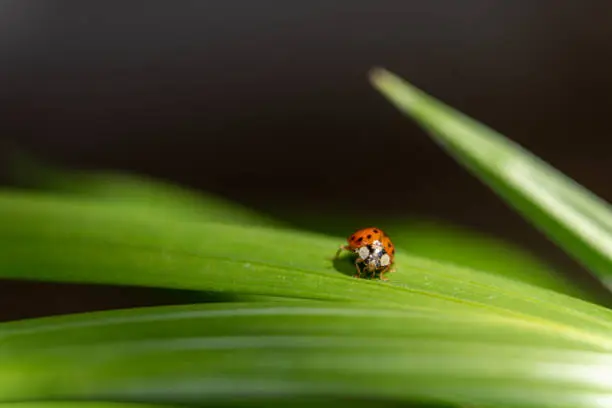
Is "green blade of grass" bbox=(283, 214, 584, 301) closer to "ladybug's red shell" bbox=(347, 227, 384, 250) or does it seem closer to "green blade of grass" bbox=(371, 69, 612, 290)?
"ladybug's red shell" bbox=(347, 227, 384, 250)

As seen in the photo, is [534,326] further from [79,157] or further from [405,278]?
[79,157]

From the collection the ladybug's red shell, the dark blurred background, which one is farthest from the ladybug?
the dark blurred background

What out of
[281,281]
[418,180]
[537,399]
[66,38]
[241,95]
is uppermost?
[66,38]

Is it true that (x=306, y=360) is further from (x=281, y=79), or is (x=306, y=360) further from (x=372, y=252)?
(x=281, y=79)

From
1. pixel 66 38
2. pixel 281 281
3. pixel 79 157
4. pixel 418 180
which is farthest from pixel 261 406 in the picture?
pixel 66 38

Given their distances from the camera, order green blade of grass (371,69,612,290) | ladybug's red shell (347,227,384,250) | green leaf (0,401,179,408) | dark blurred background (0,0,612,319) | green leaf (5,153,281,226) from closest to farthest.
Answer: green leaf (0,401,179,408)
green blade of grass (371,69,612,290)
ladybug's red shell (347,227,384,250)
green leaf (5,153,281,226)
dark blurred background (0,0,612,319)

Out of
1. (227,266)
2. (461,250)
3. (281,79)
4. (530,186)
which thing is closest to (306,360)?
(227,266)
